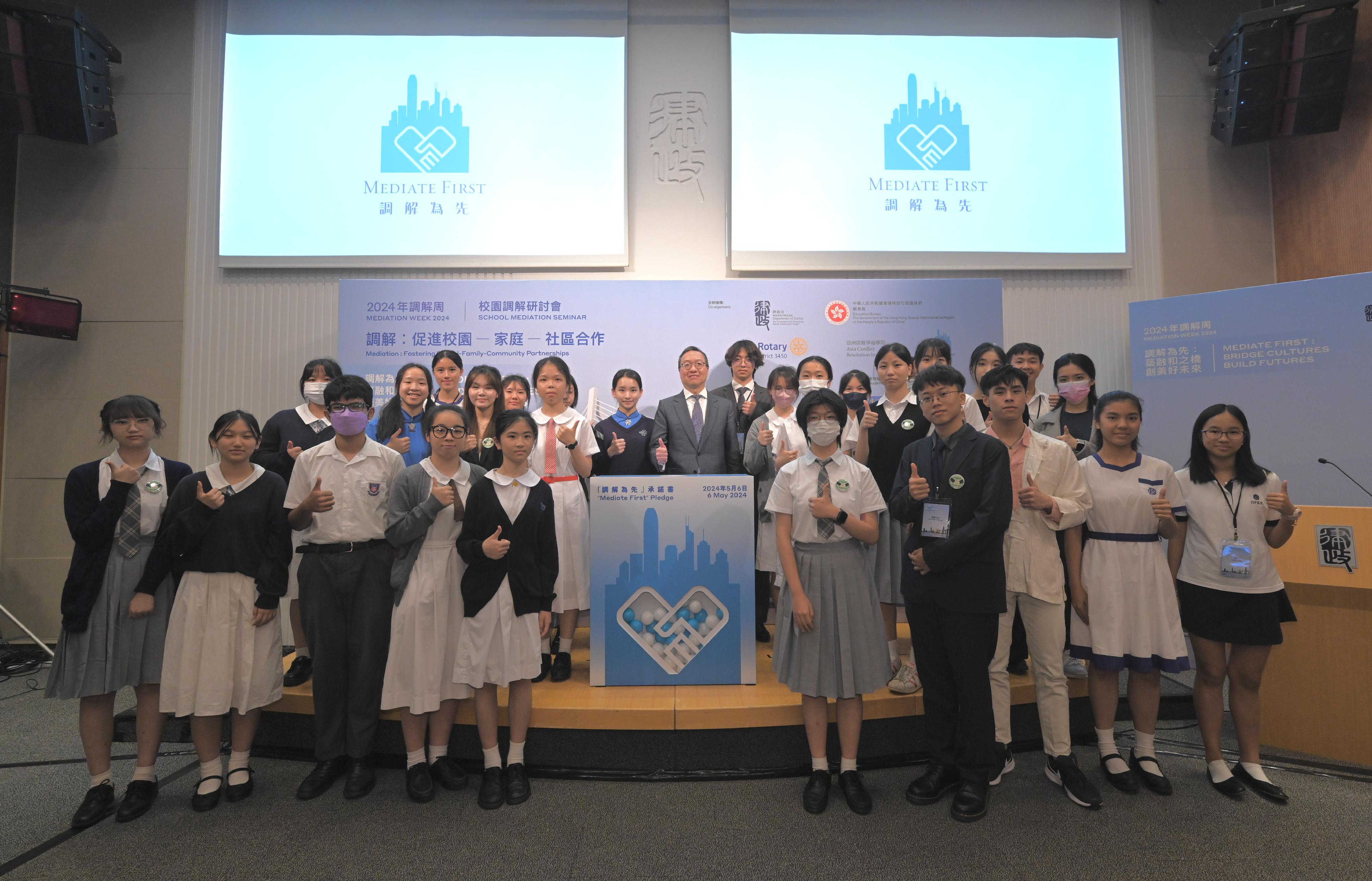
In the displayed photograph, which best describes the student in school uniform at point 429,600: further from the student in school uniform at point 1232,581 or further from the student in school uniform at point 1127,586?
the student in school uniform at point 1232,581

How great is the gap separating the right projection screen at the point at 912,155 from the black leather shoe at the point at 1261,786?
3949mm

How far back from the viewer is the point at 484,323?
16.6ft

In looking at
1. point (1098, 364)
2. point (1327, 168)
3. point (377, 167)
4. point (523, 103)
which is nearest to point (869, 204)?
point (1098, 364)

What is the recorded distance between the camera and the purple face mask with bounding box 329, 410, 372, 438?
2.65 m

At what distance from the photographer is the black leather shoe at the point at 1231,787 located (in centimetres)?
256

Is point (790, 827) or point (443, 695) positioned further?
point (443, 695)

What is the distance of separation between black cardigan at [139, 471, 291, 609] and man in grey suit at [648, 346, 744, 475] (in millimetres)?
1947

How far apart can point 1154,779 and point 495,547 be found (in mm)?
2893

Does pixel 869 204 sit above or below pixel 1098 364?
above

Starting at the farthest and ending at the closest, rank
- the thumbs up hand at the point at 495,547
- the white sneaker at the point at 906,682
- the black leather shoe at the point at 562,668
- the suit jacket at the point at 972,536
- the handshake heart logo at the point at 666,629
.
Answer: the black leather shoe at the point at 562,668
the handshake heart logo at the point at 666,629
the white sneaker at the point at 906,682
the thumbs up hand at the point at 495,547
the suit jacket at the point at 972,536

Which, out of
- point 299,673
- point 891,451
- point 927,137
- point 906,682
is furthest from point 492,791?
point 927,137

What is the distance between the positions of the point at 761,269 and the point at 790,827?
164 inches

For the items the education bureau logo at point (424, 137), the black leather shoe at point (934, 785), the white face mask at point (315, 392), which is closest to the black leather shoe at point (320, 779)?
the white face mask at point (315, 392)

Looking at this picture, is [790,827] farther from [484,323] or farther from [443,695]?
[484,323]
